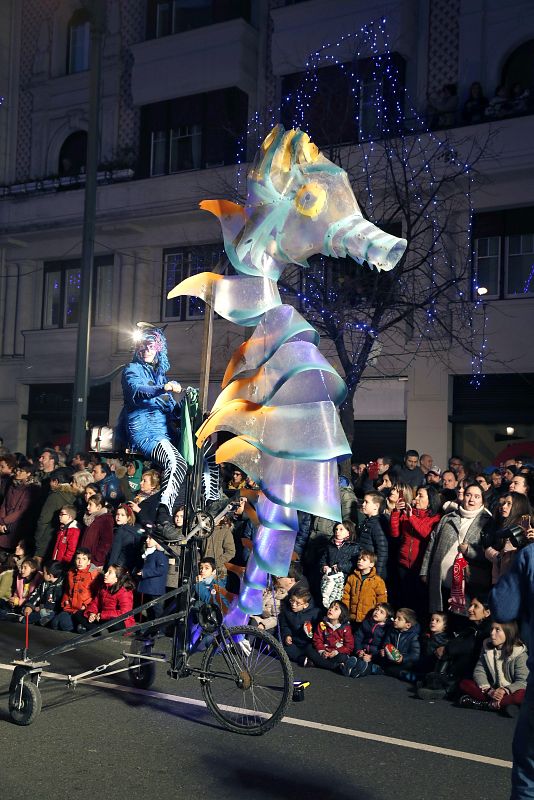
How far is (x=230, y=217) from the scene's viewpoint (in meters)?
5.90

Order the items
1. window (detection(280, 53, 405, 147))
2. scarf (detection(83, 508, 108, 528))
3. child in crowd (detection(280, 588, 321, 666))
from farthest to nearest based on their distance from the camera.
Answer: window (detection(280, 53, 405, 147)), scarf (detection(83, 508, 108, 528)), child in crowd (detection(280, 588, 321, 666))

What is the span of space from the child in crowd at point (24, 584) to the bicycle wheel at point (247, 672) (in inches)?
196

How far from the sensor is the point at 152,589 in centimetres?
965

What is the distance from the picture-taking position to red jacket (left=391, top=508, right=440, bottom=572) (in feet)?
29.7

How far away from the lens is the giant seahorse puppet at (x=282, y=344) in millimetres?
5535

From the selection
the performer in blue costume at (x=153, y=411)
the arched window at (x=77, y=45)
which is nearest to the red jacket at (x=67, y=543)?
the performer in blue costume at (x=153, y=411)

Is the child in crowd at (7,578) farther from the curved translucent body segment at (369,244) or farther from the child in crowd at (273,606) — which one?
the curved translucent body segment at (369,244)

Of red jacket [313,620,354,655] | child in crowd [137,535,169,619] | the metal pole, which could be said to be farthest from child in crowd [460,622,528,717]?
the metal pole

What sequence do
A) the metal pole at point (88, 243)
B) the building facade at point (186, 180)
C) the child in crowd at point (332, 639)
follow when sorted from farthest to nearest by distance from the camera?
the building facade at point (186, 180) → the metal pole at point (88, 243) → the child in crowd at point (332, 639)

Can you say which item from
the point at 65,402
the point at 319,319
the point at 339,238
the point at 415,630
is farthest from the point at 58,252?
the point at 339,238

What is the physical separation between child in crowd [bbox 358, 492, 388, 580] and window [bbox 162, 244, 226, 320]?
10879 mm

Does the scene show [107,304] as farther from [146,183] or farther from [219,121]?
[219,121]

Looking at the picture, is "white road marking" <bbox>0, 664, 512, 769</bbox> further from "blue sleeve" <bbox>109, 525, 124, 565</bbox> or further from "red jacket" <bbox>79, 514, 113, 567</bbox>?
"red jacket" <bbox>79, 514, 113, 567</bbox>

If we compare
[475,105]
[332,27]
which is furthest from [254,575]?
[332,27]
